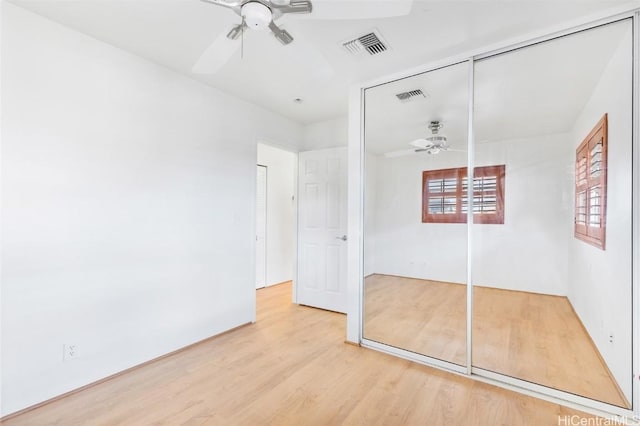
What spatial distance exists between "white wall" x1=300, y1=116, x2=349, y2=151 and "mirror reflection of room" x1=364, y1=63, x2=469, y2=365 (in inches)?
36.9

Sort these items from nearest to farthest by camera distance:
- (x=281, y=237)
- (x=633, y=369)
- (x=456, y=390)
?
(x=633, y=369) → (x=456, y=390) → (x=281, y=237)

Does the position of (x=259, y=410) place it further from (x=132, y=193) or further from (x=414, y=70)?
(x=414, y=70)

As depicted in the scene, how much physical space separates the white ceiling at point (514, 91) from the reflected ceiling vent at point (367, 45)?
543mm

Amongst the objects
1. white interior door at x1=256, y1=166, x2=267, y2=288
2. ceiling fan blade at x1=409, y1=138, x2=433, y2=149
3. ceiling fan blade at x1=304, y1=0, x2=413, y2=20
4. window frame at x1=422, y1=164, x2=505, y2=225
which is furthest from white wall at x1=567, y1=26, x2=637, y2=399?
white interior door at x1=256, y1=166, x2=267, y2=288

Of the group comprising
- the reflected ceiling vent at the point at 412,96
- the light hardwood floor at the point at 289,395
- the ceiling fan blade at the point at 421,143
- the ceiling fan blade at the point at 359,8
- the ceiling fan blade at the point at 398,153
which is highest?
the reflected ceiling vent at the point at 412,96

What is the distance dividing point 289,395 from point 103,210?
1.96m

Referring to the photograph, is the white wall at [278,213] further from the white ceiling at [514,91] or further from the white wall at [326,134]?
the white ceiling at [514,91]

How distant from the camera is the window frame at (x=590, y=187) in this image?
6.66 ft

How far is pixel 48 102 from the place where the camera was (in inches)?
81.6

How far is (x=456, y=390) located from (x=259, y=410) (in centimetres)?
141

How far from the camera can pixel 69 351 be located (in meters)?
2.16

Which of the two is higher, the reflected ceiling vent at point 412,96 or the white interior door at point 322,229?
the reflected ceiling vent at point 412,96

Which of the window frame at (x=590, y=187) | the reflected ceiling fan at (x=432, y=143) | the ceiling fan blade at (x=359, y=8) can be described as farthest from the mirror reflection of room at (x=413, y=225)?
the ceiling fan blade at (x=359, y=8)

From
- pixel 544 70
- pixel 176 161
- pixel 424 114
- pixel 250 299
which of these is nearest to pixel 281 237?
pixel 250 299
